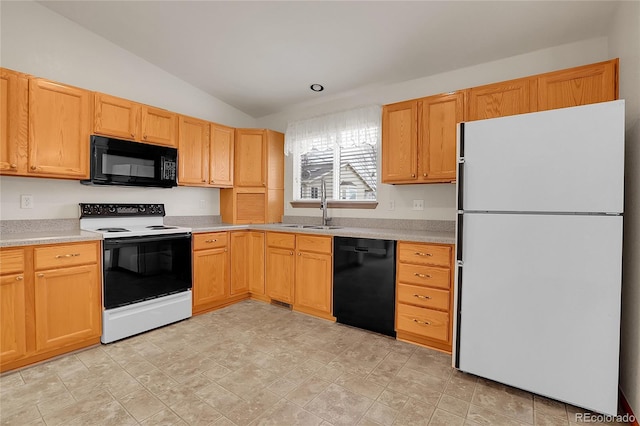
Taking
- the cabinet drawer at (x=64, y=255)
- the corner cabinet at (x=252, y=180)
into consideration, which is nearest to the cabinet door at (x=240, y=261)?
the corner cabinet at (x=252, y=180)

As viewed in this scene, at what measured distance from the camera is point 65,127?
8.30 ft

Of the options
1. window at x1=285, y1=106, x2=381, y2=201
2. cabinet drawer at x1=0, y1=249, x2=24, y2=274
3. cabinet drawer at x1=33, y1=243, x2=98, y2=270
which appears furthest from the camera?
window at x1=285, y1=106, x2=381, y2=201

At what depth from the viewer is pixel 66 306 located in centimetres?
230

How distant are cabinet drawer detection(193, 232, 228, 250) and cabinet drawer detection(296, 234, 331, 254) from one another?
0.90 meters

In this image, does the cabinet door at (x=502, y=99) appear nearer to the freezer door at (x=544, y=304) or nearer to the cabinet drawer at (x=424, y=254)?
the freezer door at (x=544, y=304)

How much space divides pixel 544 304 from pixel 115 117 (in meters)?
3.75

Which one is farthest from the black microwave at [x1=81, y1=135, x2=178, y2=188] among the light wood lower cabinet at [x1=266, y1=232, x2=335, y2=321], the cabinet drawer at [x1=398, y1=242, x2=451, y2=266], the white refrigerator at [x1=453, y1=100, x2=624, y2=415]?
the white refrigerator at [x1=453, y1=100, x2=624, y2=415]

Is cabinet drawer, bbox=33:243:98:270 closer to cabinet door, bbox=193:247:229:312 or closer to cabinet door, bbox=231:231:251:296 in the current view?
cabinet door, bbox=193:247:229:312

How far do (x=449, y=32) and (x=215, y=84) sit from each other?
267cm

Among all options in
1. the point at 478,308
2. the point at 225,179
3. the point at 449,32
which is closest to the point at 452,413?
the point at 478,308

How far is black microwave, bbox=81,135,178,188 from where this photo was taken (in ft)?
A: 8.86

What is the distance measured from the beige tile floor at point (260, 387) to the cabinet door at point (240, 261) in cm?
93

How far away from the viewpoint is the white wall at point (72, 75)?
2.52 m

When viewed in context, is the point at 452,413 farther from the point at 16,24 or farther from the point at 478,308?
the point at 16,24
